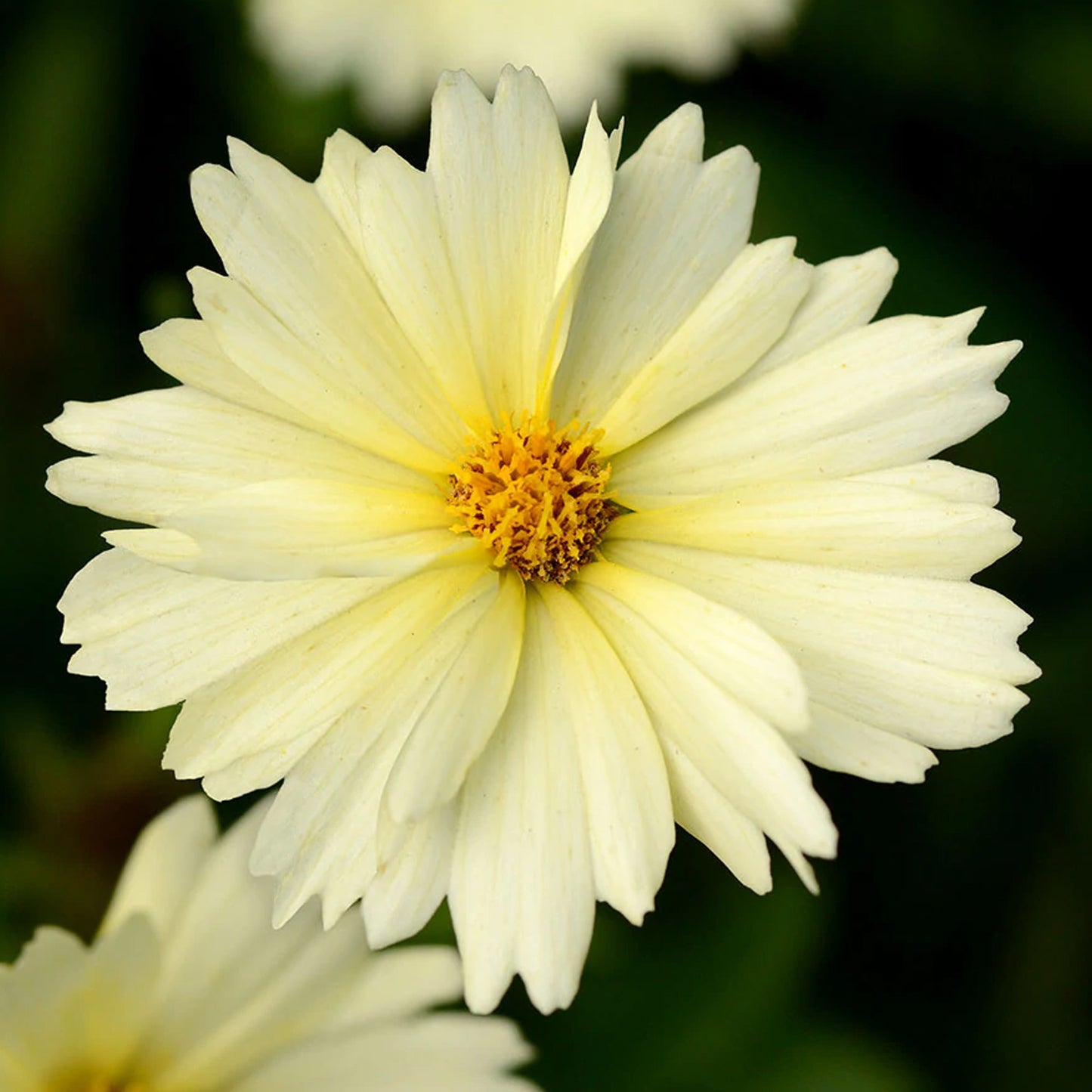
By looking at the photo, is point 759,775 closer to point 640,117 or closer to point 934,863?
point 934,863

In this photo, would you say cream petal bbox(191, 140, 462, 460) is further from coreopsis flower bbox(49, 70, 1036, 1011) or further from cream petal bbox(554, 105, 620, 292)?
cream petal bbox(554, 105, 620, 292)

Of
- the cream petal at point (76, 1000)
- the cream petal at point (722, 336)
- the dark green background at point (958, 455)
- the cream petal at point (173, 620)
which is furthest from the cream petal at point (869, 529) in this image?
the dark green background at point (958, 455)

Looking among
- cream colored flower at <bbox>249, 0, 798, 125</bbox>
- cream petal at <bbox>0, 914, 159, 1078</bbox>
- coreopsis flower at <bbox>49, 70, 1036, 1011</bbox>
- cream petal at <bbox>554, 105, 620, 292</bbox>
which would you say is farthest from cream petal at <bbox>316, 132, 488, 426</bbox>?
cream colored flower at <bbox>249, 0, 798, 125</bbox>

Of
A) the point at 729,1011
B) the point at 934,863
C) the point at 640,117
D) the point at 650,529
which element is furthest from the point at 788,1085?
the point at 640,117

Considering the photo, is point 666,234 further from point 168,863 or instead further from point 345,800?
point 168,863

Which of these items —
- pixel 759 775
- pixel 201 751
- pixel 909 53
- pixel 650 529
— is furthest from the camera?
pixel 909 53

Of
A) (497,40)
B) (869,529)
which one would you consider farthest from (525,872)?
(497,40)
